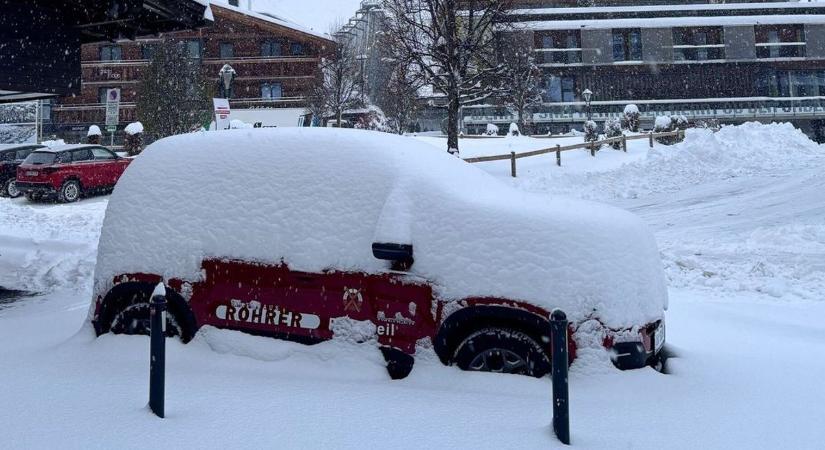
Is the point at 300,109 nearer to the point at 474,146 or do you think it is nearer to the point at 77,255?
the point at 474,146

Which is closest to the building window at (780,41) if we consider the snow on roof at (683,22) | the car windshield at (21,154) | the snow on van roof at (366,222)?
the snow on roof at (683,22)

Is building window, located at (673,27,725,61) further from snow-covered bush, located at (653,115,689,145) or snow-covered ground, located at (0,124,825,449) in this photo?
snow-covered ground, located at (0,124,825,449)

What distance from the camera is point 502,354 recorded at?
12.2 feet

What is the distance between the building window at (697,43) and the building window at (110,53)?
45.5 metres

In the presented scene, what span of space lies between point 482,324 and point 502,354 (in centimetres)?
22

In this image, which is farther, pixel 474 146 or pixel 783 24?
pixel 783 24

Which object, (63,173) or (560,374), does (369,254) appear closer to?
(560,374)

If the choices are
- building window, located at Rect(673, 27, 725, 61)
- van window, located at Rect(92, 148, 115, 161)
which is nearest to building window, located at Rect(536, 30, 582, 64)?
building window, located at Rect(673, 27, 725, 61)

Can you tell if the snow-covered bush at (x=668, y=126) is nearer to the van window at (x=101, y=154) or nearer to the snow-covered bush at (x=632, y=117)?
the snow-covered bush at (x=632, y=117)

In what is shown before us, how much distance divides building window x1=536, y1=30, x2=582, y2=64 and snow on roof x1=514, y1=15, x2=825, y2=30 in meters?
0.57

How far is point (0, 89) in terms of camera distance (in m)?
8.96

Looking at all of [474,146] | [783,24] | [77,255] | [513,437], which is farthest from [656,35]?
[513,437]

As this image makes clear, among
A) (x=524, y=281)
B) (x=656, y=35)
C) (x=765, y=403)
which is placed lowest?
(x=765, y=403)

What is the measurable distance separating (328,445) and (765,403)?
8.86 ft
